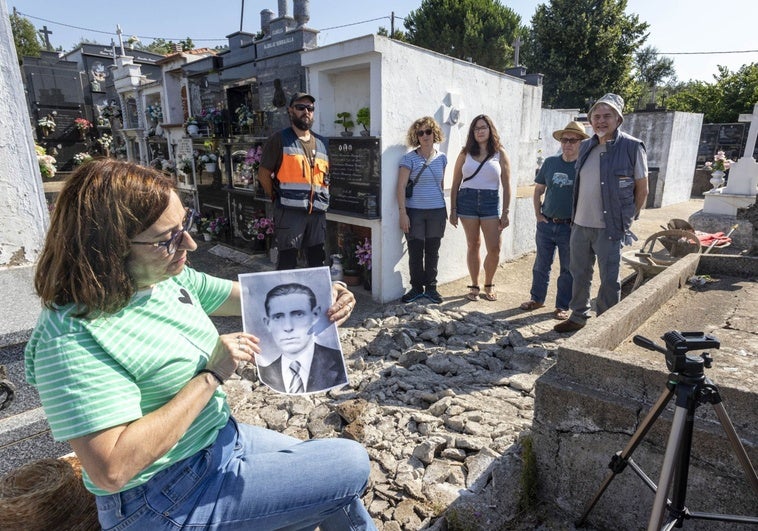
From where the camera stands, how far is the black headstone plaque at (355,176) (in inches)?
220

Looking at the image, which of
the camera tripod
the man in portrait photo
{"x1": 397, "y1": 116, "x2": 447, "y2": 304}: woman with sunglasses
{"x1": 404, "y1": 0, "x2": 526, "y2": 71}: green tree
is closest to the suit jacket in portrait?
the man in portrait photo

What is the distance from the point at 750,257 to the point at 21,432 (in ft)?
17.9

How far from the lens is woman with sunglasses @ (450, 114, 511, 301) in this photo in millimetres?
5395

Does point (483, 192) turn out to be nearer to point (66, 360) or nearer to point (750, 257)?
point (750, 257)

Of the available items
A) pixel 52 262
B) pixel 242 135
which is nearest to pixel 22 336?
Answer: pixel 52 262

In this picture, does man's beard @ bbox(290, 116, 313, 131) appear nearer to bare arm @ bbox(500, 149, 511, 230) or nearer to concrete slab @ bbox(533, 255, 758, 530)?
bare arm @ bbox(500, 149, 511, 230)

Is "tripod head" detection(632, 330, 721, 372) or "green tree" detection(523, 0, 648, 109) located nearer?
"tripod head" detection(632, 330, 721, 372)

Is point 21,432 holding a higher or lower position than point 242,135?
lower

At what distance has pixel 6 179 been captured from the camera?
219 cm

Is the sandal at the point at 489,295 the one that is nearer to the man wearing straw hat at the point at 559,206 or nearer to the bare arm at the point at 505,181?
the man wearing straw hat at the point at 559,206

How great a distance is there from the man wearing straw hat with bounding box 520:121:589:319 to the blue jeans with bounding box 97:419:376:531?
396cm

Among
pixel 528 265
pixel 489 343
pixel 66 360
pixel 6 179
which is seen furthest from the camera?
pixel 528 265

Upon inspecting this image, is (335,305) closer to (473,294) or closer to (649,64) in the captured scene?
(473,294)

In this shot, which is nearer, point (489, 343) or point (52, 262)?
point (52, 262)
